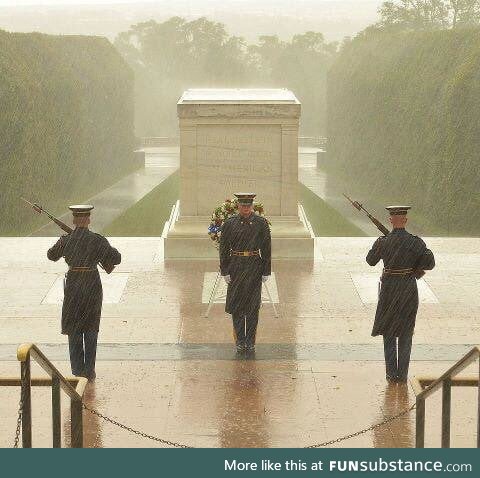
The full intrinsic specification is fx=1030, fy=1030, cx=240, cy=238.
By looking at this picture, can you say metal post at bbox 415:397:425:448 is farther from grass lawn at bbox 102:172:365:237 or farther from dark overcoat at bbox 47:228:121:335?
grass lawn at bbox 102:172:365:237

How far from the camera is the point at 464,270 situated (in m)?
12.8

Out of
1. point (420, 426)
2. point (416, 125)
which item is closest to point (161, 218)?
point (416, 125)

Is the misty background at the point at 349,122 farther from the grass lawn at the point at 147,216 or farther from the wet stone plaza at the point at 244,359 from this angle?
the wet stone plaza at the point at 244,359

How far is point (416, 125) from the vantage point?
933 inches

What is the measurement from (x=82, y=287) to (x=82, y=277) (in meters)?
0.08

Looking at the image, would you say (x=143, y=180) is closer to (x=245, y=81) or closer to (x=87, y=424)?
(x=87, y=424)

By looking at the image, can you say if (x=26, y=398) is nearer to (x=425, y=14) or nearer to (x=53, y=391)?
(x=53, y=391)

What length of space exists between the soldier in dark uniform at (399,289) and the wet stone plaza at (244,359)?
0.80 feet

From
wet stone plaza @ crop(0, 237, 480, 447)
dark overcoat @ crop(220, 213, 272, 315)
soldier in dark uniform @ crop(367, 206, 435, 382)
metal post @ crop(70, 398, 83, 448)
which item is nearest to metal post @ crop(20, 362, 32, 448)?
metal post @ crop(70, 398, 83, 448)

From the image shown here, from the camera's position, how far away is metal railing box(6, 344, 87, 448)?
15.9ft

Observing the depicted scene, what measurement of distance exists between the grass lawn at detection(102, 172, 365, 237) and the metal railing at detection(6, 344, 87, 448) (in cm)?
1380

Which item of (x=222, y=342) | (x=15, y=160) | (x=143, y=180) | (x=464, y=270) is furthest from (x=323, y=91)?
(x=222, y=342)

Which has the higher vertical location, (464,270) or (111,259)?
(111,259)

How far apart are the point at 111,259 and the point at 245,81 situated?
59.3 metres
